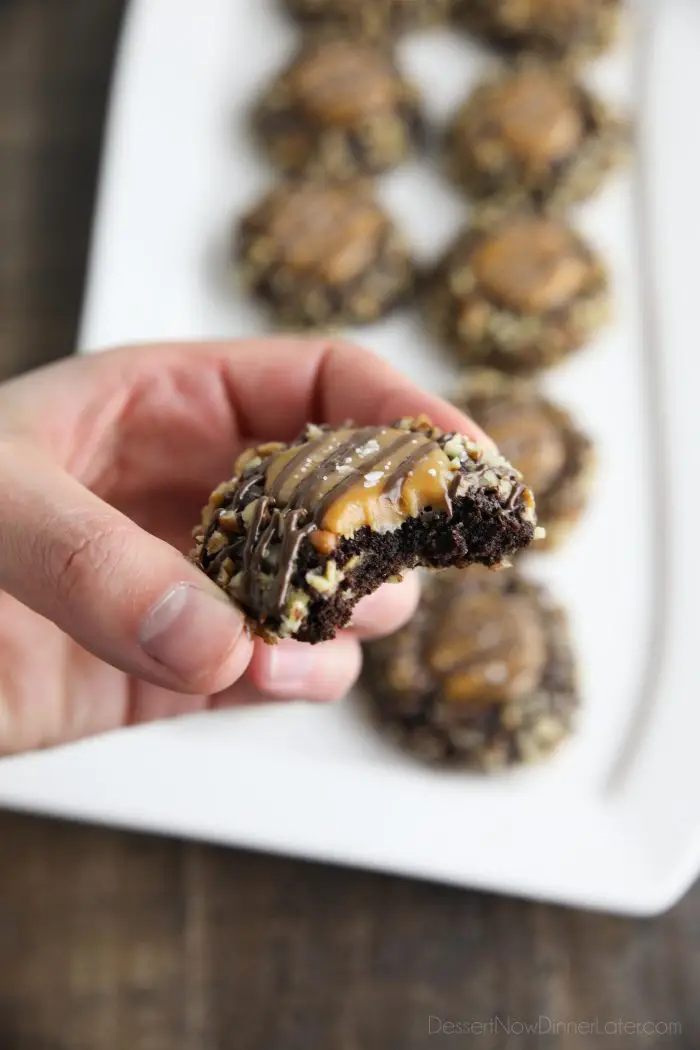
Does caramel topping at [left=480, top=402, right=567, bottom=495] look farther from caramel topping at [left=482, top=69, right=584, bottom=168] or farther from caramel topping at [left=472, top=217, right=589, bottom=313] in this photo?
caramel topping at [left=482, top=69, right=584, bottom=168]

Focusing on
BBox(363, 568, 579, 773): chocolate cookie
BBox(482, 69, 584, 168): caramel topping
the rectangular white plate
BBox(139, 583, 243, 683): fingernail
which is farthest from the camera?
BBox(482, 69, 584, 168): caramel topping

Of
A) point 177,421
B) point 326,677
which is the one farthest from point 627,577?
point 177,421

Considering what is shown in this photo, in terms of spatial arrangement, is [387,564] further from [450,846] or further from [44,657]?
[450,846]

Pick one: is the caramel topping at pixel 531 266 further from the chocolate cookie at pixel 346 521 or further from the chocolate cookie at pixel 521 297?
the chocolate cookie at pixel 346 521

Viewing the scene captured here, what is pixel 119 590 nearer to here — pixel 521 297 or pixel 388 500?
pixel 388 500

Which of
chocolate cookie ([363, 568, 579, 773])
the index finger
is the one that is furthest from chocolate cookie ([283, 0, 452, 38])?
chocolate cookie ([363, 568, 579, 773])
